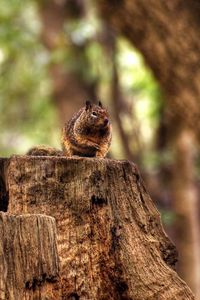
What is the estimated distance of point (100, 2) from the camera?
29.0ft

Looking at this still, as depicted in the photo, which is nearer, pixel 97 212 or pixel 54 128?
pixel 97 212

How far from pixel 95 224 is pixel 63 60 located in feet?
28.9

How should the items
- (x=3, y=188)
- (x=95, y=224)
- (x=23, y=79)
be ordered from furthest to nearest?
(x=23, y=79) → (x=3, y=188) → (x=95, y=224)

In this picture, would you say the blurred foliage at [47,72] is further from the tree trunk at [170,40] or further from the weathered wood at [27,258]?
the weathered wood at [27,258]

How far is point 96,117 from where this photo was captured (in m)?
5.20

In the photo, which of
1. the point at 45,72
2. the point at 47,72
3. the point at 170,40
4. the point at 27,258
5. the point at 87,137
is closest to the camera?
the point at 27,258

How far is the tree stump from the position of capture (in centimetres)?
440

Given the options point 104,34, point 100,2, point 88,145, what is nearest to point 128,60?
point 104,34

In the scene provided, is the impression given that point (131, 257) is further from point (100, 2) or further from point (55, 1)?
point (55, 1)

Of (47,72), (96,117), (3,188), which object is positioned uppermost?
(47,72)

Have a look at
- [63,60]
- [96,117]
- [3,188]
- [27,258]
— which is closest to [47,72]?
[63,60]

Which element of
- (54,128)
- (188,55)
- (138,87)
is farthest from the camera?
(54,128)

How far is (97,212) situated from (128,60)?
1152 cm

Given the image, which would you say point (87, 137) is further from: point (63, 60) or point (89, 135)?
point (63, 60)
